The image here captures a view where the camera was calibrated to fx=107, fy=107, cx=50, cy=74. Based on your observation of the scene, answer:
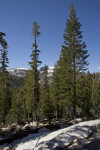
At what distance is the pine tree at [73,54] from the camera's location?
15625mm

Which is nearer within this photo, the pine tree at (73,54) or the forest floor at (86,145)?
the forest floor at (86,145)

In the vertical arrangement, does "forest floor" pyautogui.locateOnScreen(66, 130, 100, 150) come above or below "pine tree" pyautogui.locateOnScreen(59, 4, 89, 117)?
below

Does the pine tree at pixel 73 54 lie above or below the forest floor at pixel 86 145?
above

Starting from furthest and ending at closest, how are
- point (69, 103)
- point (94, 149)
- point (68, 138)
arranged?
point (69, 103) → point (68, 138) → point (94, 149)

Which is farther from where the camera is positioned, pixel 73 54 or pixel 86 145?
pixel 73 54

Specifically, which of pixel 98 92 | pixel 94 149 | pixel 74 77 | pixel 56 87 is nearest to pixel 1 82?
pixel 56 87

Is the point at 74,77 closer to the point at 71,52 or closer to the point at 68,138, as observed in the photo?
the point at 71,52

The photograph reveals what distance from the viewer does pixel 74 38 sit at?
15961 mm

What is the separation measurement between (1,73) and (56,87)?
11314mm

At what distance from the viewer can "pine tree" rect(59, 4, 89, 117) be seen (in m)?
15.6

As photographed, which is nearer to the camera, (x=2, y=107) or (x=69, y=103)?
(x=69, y=103)

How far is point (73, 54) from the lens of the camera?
15.7 metres

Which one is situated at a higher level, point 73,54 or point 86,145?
point 73,54

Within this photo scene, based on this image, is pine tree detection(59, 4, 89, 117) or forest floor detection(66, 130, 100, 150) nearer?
forest floor detection(66, 130, 100, 150)
